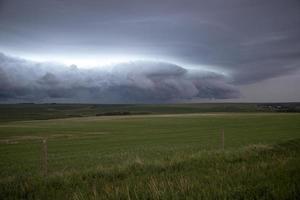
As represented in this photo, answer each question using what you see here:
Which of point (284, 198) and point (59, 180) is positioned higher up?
point (284, 198)

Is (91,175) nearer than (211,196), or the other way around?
(211,196)

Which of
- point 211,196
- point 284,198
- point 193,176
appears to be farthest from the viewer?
point 193,176

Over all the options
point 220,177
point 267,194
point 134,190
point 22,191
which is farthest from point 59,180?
point 267,194

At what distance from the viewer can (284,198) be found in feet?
19.0

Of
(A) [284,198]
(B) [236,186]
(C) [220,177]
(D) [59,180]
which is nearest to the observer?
(A) [284,198]

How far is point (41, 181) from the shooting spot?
9523 mm

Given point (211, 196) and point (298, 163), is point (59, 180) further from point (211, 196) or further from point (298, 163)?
point (298, 163)

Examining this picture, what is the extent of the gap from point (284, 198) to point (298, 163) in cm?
348

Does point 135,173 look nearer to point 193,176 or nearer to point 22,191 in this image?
point 193,176

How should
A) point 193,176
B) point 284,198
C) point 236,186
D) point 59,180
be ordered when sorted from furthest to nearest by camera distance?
1. point 59,180
2. point 193,176
3. point 236,186
4. point 284,198

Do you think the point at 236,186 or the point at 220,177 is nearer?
the point at 236,186

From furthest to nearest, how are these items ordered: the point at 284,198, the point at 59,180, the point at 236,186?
the point at 59,180
the point at 236,186
the point at 284,198

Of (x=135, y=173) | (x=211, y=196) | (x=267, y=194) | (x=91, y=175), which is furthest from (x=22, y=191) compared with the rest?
(x=267, y=194)

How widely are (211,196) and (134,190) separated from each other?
1.90 meters
